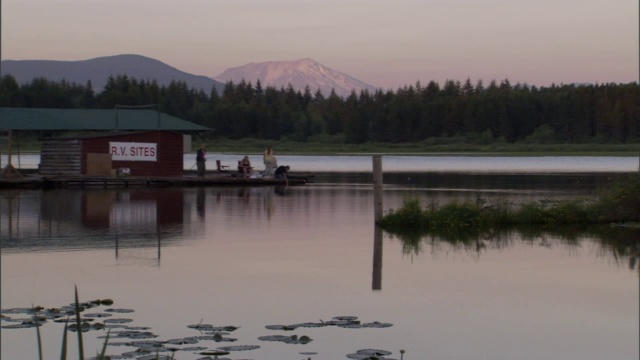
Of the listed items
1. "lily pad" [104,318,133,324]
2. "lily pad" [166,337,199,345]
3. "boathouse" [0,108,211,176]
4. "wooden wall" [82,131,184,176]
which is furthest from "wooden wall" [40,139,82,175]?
"lily pad" [166,337,199,345]

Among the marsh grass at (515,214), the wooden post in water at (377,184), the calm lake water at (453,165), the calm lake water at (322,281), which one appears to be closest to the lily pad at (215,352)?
the calm lake water at (322,281)

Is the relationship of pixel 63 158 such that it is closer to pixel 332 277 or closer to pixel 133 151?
pixel 133 151

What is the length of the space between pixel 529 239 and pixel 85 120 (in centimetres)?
3404

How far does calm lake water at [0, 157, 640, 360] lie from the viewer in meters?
12.6

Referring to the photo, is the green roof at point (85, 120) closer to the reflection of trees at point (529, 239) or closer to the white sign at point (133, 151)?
the white sign at point (133, 151)

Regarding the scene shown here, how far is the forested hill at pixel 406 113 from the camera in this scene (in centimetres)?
15338

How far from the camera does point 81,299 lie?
A: 1466cm

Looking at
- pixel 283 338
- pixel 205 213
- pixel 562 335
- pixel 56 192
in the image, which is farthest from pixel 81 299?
pixel 56 192

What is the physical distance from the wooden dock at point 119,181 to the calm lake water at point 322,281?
39.2 feet

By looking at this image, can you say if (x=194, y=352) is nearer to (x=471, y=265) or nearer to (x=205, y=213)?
(x=471, y=265)

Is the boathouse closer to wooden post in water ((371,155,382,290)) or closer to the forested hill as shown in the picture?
wooden post in water ((371,155,382,290))

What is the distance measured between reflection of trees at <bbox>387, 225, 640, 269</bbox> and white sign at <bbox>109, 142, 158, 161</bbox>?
952 inches

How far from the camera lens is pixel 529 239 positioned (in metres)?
23.0

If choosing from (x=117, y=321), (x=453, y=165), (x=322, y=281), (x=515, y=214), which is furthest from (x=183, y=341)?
(x=453, y=165)
